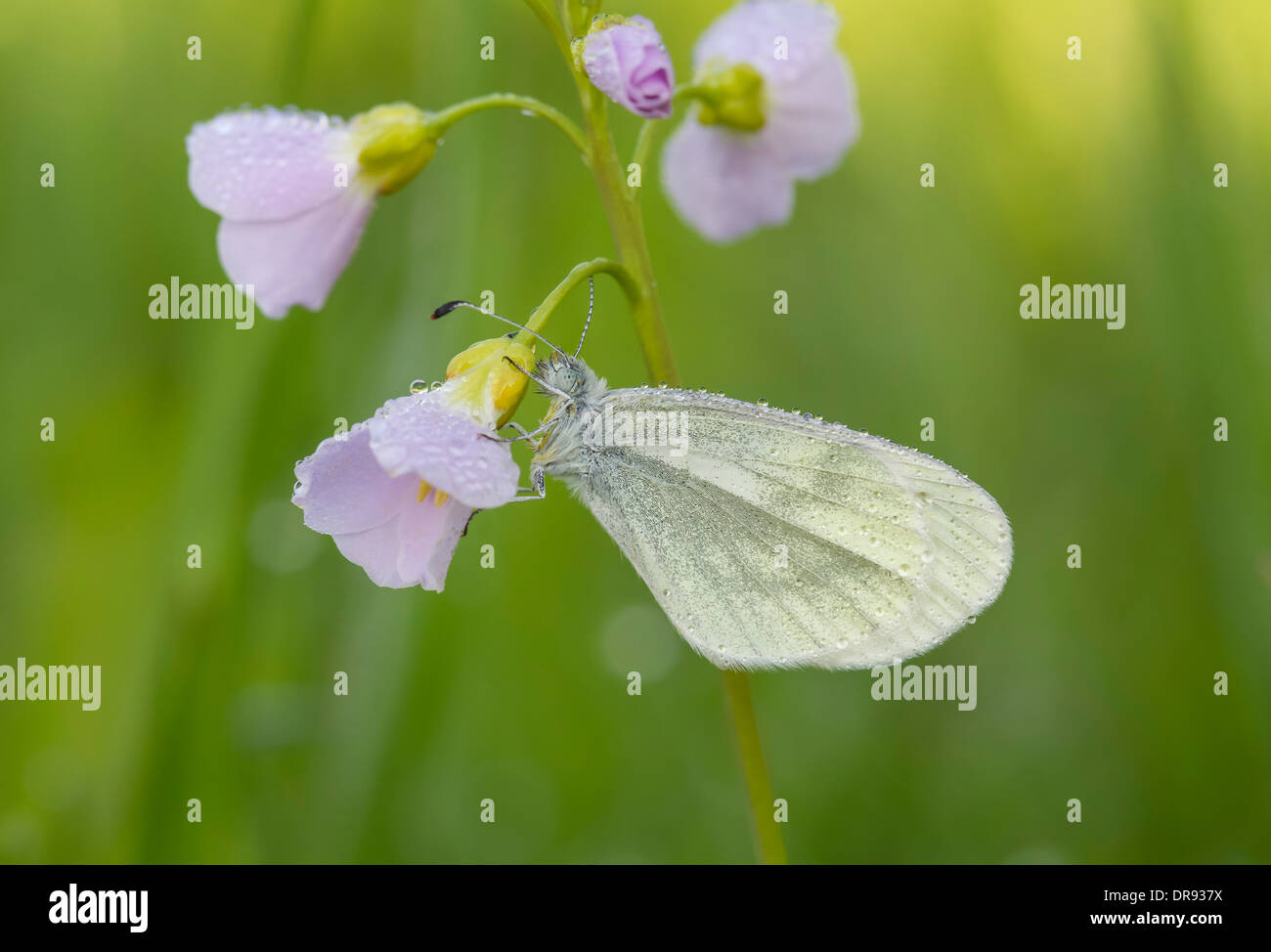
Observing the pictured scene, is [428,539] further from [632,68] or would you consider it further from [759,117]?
[759,117]

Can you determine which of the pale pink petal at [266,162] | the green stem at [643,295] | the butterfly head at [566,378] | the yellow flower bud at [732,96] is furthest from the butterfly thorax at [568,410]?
the yellow flower bud at [732,96]

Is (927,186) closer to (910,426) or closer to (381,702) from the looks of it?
(910,426)

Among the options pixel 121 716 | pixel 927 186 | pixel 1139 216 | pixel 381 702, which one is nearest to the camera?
pixel 381 702

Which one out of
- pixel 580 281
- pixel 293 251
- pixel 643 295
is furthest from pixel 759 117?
pixel 293 251

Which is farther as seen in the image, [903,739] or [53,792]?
[903,739]

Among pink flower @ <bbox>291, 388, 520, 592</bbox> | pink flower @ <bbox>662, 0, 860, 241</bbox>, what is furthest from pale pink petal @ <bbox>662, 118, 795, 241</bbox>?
pink flower @ <bbox>291, 388, 520, 592</bbox>

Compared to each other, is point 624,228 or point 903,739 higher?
point 624,228
